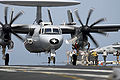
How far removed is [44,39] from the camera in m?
36.8

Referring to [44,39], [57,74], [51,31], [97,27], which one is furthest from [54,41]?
[57,74]

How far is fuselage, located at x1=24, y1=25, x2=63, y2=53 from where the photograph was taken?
1399 inches

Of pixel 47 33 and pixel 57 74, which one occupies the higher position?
pixel 47 33

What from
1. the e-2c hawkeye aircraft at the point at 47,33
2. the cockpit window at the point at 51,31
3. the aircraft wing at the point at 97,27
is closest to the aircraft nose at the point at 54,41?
the e-2c hawkeye aircraft at the point at 47,33

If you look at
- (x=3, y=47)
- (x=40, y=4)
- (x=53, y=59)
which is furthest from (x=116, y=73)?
(x=40, y=4)

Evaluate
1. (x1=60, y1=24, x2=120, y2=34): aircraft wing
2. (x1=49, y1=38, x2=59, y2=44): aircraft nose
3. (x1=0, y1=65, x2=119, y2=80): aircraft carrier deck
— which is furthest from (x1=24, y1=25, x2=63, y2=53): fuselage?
(x1=0, y1=65, x2=119, y2=80): aircraft carrier deck

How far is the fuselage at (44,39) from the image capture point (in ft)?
117

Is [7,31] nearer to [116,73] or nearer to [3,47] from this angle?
[3,47]

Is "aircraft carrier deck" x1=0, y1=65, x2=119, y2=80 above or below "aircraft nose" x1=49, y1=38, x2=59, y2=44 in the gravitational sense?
below

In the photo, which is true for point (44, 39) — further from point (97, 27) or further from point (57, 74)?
point (57, 74)

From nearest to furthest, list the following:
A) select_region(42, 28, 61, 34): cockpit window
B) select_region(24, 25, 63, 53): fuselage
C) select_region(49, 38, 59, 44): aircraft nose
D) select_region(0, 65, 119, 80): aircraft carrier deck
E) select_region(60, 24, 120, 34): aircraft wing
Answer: select_region(0, 65, 119, 80): aircraft carrier deck → select_region(49, 38, 59, 44): aircraft nose → select_region(24, 25, 63, 53): fuselage → select_region(42, 28, 61, 34): cockpit window → select_region(60, 24, 120, 34): aircraft wing

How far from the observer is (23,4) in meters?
49.3

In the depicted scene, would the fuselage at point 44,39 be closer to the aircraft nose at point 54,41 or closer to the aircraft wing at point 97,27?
the aircraft nose at point 54,41

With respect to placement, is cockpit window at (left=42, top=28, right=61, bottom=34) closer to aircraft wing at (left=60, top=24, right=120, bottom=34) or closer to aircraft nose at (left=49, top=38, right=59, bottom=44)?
aircraft nose at (left=49, top=38, right=59, bottom=44)
